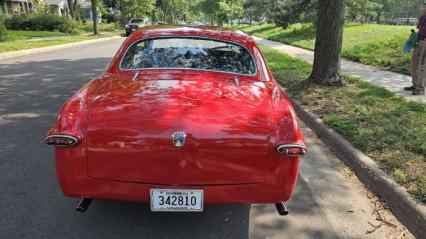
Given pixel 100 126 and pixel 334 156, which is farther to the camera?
pixel 334 156

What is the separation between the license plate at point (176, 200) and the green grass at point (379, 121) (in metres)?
2.05

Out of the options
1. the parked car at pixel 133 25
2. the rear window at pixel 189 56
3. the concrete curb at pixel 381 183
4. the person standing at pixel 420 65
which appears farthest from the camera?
the parked car at pixel 133 25

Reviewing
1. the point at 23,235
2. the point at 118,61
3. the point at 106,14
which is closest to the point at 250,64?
the point at 118,61

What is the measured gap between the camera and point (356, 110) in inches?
264

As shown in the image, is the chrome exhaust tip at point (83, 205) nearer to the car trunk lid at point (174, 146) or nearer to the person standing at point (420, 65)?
the car trunk lid at point (174, 146)

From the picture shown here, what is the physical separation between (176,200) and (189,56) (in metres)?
1.82

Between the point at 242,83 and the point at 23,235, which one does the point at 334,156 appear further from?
the point at 23,235

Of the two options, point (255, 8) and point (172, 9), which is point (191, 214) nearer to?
point (255, 8)

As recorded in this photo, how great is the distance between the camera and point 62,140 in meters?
2.95

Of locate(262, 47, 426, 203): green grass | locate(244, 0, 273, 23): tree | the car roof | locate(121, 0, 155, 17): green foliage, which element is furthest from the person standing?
locate(244, 0, 273, 23): tree

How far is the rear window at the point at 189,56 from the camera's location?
419cm

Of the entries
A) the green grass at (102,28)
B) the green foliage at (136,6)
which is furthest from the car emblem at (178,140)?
the green foliage at (136,6)

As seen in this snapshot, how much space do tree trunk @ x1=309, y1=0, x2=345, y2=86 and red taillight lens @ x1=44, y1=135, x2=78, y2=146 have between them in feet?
22.5

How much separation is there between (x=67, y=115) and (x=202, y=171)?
43.3 inches
